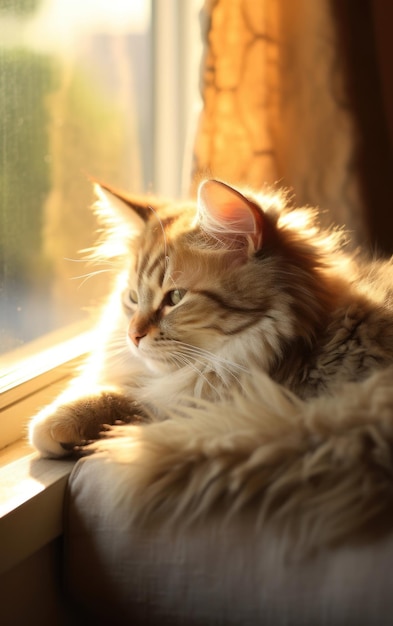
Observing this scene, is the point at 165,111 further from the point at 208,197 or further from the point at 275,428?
the point at 275,428

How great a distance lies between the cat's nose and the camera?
1331 millimetres

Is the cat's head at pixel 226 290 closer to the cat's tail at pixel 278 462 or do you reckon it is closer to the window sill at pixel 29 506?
the cat's tail at pixel 278 462

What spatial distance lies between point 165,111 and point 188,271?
1078 mm

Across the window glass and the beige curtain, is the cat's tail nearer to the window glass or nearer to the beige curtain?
the window glass

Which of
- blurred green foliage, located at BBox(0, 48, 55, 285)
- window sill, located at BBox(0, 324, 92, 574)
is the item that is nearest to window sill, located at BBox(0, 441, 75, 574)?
window sill, located at BBox(0, 324, 92, 574)

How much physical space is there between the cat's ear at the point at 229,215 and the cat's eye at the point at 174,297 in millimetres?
117

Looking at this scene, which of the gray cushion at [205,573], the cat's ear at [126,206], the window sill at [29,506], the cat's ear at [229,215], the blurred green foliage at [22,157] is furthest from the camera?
the blurred green foliage at [22,157]

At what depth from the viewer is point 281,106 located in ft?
6.12

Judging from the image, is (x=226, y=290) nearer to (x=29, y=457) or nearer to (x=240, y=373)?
(x=240, y=373)

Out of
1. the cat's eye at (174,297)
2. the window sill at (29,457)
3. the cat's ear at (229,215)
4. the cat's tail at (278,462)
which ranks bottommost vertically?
the window sill at (29,457)

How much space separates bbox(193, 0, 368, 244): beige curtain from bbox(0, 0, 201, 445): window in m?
0.16

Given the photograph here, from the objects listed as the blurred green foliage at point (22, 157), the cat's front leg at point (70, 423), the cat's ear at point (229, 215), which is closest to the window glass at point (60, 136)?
the blurred green foliage at point (22, 157)

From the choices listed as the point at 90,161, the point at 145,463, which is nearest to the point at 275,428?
the point at 145,463

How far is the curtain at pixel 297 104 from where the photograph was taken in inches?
69.9
